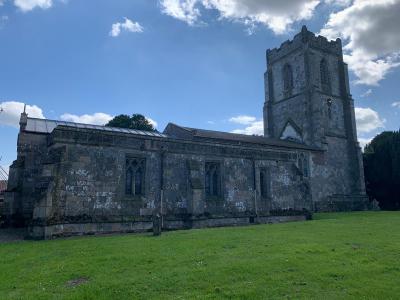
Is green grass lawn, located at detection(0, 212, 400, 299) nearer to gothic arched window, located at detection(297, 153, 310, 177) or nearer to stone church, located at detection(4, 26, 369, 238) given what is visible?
stone church, located at detection(4, 26, 369, 238)

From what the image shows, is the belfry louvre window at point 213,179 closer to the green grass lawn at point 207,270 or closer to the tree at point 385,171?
the green grass lawn at point 207,270

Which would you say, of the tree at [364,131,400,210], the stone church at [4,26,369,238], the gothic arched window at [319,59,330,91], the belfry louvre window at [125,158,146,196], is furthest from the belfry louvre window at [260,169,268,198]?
the gothic arched window at [319,59,330,91]

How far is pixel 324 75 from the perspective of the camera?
43438 millimetres

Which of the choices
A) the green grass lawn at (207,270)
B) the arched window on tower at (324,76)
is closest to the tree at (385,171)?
the arched window on tower at (324,76)

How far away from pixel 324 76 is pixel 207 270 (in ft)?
132

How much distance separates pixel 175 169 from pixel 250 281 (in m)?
12.9

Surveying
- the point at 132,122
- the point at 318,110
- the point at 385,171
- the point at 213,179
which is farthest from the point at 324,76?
the point at 213,179

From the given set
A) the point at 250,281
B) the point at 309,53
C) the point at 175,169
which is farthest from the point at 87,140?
the point at 309,53

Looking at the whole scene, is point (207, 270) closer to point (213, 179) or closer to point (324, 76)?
point (213, 179)

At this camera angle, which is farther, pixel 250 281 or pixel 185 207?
pixel 185 207

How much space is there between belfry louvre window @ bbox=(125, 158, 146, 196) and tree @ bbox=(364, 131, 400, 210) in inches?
1260

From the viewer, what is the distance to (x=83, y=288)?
23.9 ft

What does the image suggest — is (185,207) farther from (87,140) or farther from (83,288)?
(83,288)

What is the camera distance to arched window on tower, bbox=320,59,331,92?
4258 centimetres
